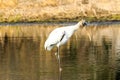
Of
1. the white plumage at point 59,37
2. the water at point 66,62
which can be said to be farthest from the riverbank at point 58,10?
the white plumage at point 59,37

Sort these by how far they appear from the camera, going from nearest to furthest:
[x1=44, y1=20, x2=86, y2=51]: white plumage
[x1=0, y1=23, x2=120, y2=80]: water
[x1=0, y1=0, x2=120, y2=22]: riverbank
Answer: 1. [x1=44, y1=20, x2=86, y2=51]: white plumage
2. [x1=0, y1=23, x2=120, y2=80]: water
3. [x1=0, y1=0, x2=120, y2=22]: riverbank

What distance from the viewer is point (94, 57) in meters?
21.0

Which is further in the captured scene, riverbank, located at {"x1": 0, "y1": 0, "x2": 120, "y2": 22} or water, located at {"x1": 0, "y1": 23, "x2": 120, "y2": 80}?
riverbank, located at {"x1": 0, "y1": 0, "x2": 120, "y2": 22}

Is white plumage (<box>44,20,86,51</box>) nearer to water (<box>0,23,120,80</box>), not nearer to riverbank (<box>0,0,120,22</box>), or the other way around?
water (<box>0,23,120,80</box>)

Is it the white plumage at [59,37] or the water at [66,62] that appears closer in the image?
the white plumage at [59,37]

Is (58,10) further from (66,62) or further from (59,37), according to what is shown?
(59,37)

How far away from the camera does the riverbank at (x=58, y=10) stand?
52.5m

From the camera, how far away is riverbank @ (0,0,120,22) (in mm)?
52469

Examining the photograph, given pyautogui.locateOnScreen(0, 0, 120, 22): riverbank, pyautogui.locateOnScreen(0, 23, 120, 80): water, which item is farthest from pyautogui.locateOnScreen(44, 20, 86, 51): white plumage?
pyautogui.locateOnScreen(0, 0, 120, 22): riverbank

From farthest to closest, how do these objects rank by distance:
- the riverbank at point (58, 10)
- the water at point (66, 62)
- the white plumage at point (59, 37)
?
the riverbank at point (58, 10)
the water at point (66, 62)
the white plumage at point (59, 37)

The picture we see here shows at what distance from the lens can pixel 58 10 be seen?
178 ft

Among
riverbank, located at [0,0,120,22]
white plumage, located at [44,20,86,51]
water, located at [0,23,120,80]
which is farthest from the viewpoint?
riverbank, located at [0,0,120,22]

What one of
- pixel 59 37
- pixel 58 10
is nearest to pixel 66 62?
pixel 59 37

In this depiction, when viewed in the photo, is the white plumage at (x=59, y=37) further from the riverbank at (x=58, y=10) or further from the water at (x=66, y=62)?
the riverbank at (x=58, y=10)
